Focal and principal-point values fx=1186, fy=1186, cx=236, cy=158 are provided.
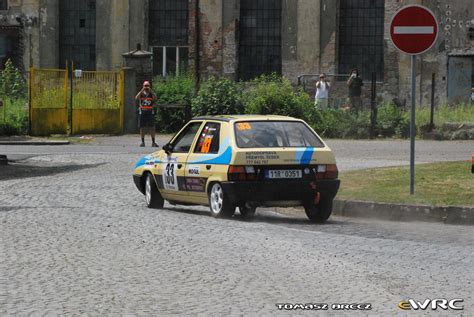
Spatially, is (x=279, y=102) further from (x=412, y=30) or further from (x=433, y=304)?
(x=433, y=304)

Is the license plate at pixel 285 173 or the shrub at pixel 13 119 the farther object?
the shrub at pixel 13 119

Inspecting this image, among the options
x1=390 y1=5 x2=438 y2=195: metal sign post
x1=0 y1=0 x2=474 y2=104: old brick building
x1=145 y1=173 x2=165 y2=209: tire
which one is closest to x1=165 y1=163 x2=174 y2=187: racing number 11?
x1=145 y1=173 x2=165 y2=209: tire

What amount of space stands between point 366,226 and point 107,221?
3.30 m

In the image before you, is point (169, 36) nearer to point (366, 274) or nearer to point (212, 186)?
point (212, 186)

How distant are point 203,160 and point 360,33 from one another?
3227 cm

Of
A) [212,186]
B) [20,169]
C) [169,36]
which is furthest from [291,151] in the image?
[169,36]

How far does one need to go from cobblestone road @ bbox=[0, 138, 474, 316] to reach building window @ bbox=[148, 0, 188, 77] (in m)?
31.5

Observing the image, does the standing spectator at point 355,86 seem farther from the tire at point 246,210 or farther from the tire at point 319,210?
the tire at point 319,210

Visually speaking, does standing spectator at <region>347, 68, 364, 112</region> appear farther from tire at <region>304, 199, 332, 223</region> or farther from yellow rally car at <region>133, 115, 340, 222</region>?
tire at <region>304, 199, 332, 223</region>

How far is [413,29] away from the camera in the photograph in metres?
17.6

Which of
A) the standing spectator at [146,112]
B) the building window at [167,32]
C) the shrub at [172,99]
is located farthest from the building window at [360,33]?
the standing spectator at [146,112]

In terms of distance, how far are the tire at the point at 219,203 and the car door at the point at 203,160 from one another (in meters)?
0.18

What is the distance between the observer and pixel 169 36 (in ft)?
161

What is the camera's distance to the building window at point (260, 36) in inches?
1900
